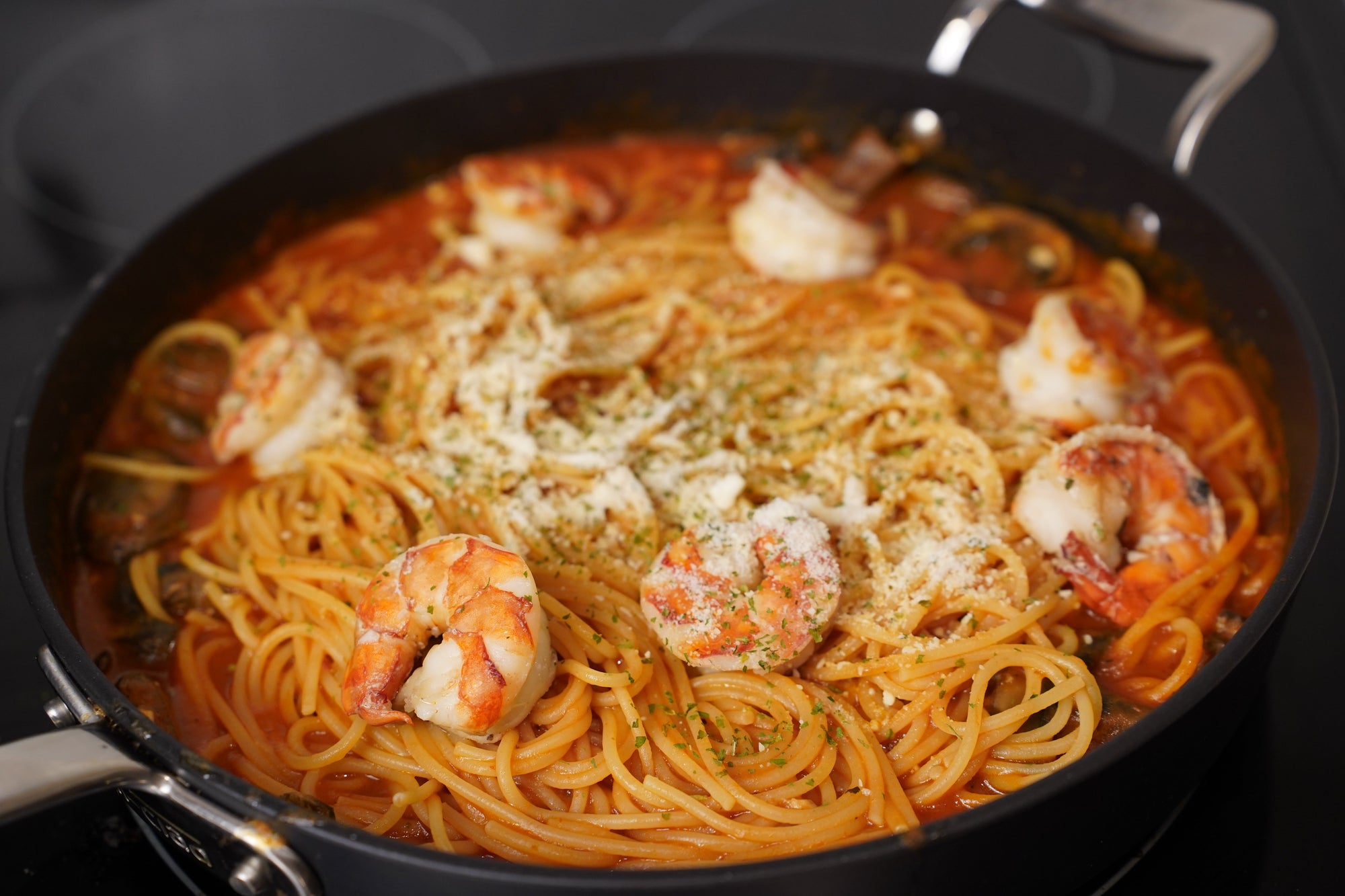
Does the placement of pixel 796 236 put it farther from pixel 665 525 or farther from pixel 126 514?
pixel 126 514

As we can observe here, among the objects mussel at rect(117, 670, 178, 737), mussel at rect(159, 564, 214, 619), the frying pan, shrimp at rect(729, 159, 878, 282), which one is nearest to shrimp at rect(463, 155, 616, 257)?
the frying pan

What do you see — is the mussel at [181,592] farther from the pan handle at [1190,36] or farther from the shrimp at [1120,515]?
the pan handle at [1190,36]

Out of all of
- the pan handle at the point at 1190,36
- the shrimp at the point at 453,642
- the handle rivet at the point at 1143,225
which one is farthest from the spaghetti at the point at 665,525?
the pan handle at the point at 1190,36

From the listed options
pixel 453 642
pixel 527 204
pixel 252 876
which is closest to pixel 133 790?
pixel 252 876

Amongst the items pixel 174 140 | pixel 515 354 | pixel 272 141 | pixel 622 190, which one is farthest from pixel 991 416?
pixel 174 140

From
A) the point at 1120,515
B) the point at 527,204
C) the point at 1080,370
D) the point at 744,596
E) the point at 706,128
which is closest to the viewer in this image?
the point at 744,596

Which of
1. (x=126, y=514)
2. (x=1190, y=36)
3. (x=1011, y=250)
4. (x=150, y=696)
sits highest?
(x=1190, y=36)

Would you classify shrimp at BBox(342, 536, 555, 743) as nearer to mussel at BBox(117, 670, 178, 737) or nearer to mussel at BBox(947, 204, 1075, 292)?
mussel at BBox(117, 670, 178, 737)
